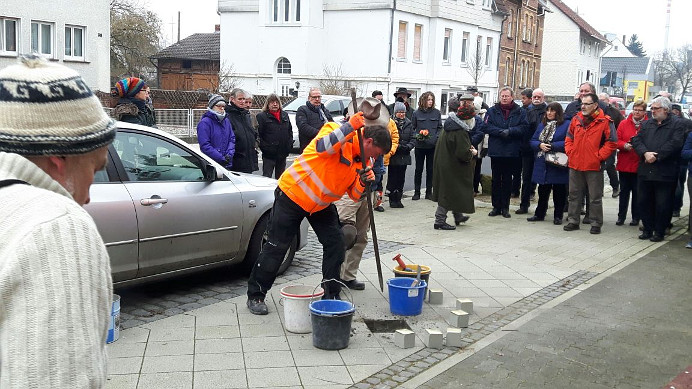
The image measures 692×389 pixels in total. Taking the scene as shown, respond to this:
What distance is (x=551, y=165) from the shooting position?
1191cm

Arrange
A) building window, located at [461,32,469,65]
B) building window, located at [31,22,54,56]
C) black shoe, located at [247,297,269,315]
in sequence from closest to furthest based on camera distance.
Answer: black shoe, located at [247,297,269,315], building window, located at [31,22,54,56], building window, located at [461,32,469,65]

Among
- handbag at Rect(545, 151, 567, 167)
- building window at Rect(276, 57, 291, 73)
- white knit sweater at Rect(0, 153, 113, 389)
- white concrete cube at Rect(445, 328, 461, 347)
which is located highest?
building window at Rect(276, 57, 291, 73)

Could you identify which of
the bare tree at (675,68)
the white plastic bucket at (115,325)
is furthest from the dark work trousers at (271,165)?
the bare tree at (675,68)

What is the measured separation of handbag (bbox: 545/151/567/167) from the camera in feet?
38.6

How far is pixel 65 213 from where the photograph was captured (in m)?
1.58

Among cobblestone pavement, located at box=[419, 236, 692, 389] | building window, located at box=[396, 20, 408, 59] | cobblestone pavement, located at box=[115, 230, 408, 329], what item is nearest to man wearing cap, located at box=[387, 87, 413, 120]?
cobblestone pavement, located at box=[115, 230, 408, 329]

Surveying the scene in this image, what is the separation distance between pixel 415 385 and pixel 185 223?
2.70 meters

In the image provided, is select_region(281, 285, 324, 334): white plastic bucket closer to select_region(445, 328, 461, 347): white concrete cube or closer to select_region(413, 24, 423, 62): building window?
select_region(445, 328, 461, 347): white concrete cube

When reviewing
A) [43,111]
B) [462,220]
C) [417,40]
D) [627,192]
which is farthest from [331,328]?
[417,40]

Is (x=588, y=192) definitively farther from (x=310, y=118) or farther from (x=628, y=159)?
(x=310, y=118)

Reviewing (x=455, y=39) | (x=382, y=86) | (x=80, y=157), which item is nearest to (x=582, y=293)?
(x=80, y=157)

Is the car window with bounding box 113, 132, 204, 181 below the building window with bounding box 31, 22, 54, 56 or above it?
below

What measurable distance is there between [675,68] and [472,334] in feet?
270

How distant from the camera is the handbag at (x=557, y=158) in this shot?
11773 millimetres
